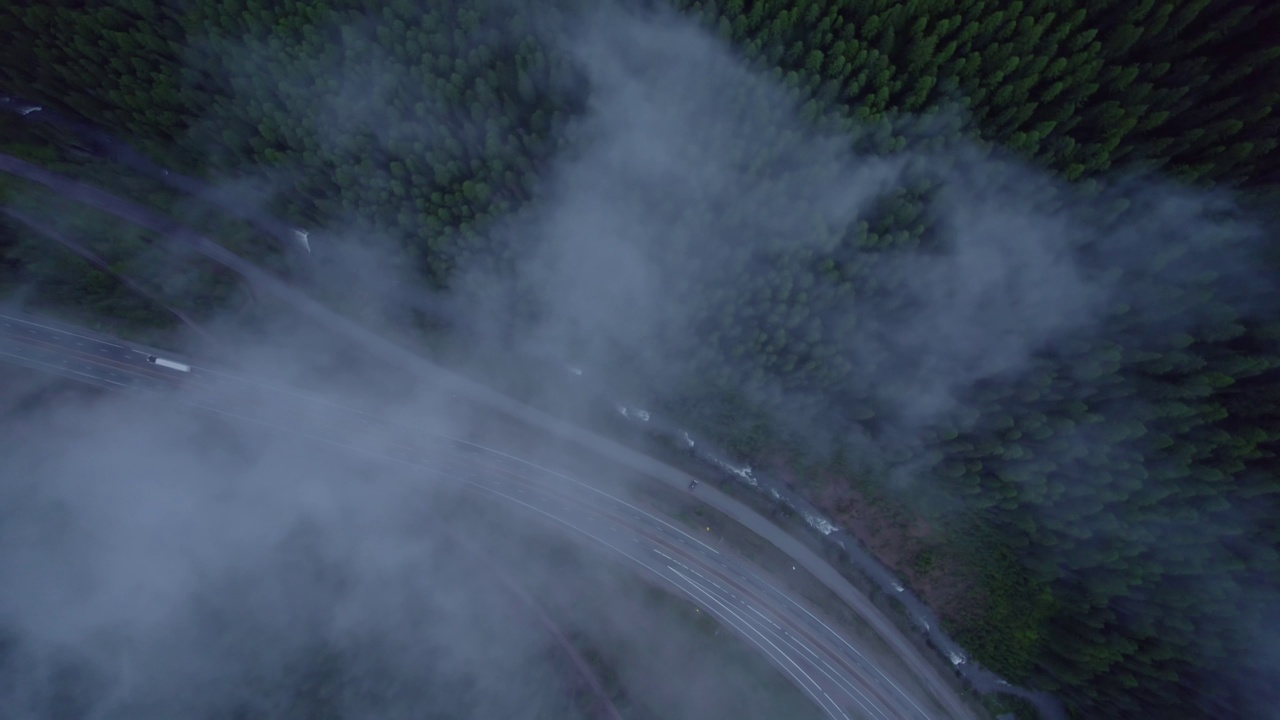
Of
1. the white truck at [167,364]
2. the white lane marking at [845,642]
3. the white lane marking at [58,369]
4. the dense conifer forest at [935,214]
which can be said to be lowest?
the white lane marking at [58,369]

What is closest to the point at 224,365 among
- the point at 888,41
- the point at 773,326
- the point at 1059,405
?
the point at 773,326

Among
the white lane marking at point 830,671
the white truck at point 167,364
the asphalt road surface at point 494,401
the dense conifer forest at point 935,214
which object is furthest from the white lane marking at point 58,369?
the white lane marking at point 830,671

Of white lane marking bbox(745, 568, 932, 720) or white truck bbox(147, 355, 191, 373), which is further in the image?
white truck bbox(147, 355, 191, 373)

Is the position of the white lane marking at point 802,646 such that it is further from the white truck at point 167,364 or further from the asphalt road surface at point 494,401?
the white truck at point 167,364

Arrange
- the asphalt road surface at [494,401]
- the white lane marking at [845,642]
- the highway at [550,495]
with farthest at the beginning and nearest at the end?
the asphalt road surface at [494,401], the highway at [550,495], the white lane marking at [845,642]

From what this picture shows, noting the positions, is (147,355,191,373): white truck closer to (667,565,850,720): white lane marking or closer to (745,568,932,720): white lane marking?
(667,565,850,720): white lane marking

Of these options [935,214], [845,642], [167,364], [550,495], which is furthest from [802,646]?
[167,364]

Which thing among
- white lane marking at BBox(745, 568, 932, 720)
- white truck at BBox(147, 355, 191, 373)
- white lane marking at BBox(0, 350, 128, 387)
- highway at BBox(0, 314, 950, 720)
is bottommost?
white lane marking at BBox(0, 350, 128, 387)

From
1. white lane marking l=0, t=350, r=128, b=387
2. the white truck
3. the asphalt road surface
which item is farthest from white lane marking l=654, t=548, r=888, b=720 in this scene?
white lane marking l=0, t=350, r=128, b=387
